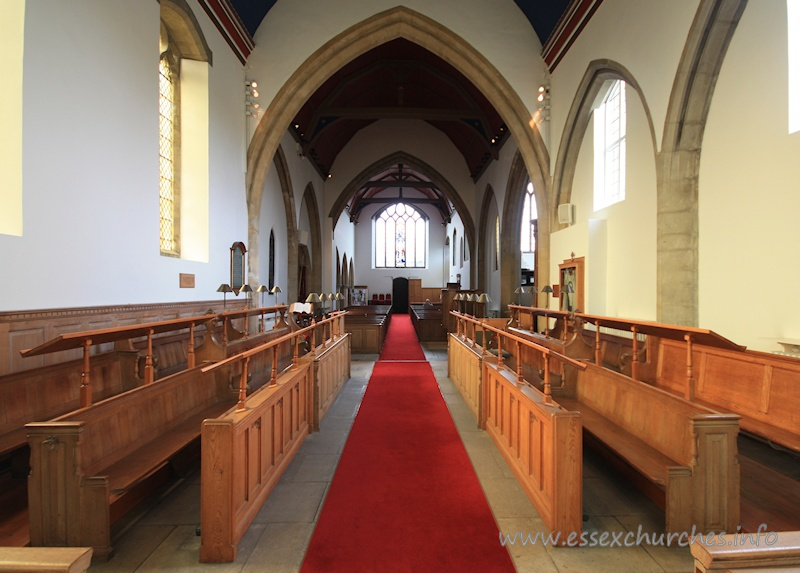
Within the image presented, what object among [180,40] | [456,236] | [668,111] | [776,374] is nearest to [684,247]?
[668,111]

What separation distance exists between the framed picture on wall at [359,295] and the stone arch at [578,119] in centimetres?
1556

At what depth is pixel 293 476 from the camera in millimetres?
3248

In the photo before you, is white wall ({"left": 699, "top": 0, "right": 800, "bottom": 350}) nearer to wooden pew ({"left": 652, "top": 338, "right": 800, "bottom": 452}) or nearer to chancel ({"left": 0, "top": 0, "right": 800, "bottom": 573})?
chancel ({"left": 0, "top": 0, "right": 800, "bottom": 573})

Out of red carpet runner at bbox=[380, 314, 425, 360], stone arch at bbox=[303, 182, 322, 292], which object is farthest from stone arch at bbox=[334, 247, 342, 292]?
red carpet runner at bbox=[380, 314, 425, 360]

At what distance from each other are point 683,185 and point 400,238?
2226 centimetres

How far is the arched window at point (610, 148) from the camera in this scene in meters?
6.62

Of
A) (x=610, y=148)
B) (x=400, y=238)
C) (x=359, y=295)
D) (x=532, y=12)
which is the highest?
(x=532, y=12)

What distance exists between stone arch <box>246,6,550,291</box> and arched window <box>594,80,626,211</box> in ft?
4.13

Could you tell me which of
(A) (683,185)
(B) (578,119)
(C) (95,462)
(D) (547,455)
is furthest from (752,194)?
(C) (95,462)

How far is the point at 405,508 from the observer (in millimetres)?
2736

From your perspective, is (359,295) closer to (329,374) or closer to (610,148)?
(610,148)

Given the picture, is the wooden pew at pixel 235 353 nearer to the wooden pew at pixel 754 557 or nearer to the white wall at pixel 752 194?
the wooden pew at pixel 754 557

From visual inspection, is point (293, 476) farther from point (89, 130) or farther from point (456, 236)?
point (456, 236)

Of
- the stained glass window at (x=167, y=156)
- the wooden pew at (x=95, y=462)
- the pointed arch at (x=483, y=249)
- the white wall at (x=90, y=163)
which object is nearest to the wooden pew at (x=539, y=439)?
the wooden pew at (x=95, y=462)
